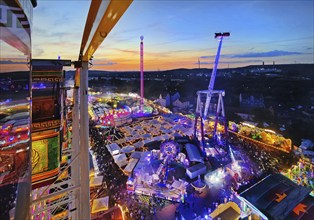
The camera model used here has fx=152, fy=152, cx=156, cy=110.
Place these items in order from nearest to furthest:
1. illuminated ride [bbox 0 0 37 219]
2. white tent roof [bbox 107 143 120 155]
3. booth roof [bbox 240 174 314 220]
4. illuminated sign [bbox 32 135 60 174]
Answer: illuminated ride [bbox 0 0 37 219] → illuminated sign [bbox 32 135 60 174] → booth roof [bbox 240 174 314 220] → white tent roof [bbox 107 143 120 155]

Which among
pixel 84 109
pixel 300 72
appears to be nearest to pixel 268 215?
pixel 84 109

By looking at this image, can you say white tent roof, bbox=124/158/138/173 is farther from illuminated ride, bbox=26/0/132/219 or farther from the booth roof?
illuminated ride, bbox=26/0/132/219

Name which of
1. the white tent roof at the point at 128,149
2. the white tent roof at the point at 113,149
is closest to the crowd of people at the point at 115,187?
the white tent roof at the point at 113,149

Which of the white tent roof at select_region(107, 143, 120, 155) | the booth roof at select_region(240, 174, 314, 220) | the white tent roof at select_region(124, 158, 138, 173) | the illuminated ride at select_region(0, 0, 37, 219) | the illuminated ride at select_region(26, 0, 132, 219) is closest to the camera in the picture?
the illuminated ride at select_region(0, 0, 37, 219)

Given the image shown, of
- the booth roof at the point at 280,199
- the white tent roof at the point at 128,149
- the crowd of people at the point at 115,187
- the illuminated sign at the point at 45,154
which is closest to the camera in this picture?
the illuminated sign at the point at 45,154

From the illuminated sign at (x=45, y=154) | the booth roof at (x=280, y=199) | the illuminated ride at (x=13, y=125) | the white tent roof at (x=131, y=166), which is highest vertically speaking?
the illuminated ride at (x=13, y=125)

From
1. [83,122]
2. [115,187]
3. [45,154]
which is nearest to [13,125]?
[83,122]

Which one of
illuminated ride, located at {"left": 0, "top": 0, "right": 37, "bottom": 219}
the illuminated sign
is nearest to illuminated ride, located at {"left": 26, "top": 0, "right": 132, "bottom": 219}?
the illuminated sign

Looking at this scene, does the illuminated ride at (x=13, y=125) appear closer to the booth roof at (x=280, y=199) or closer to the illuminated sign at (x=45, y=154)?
the illuminated sign at (x=45, y=154)

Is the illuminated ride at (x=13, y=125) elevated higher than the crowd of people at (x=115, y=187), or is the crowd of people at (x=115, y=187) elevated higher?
the illuminated ride at (x=13, y=125)

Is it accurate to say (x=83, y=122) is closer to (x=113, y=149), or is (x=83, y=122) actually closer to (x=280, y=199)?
(x=280, y=199)

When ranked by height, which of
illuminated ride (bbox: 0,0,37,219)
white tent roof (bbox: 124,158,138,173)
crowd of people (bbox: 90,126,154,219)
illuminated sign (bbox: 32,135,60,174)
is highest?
illuminated ride (bbox: 0,0,37,219)

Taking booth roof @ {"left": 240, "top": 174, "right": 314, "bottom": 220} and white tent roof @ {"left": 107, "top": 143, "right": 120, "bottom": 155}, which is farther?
white tent roof @ {"left": 107, "top": 143, "right": 120, "bottom": 155}
